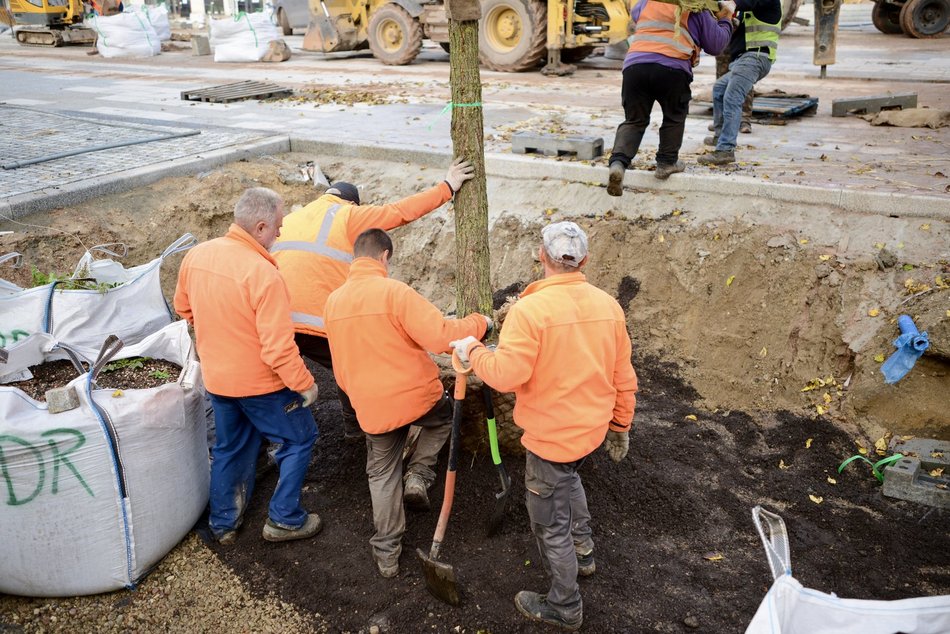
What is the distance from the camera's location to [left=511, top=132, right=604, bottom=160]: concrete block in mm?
6906

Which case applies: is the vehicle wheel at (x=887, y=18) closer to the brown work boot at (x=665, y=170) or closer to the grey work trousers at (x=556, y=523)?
the brown work boot at (x=665, y=170)

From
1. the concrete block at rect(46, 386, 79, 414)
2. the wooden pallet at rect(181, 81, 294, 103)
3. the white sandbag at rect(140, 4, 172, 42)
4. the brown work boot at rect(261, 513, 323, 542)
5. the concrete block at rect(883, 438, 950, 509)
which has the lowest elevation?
the brown work boot at rect(261, 513, 323, 542)

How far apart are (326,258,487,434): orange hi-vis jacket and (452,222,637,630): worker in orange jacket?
0.24 metres

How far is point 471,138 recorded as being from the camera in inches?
155

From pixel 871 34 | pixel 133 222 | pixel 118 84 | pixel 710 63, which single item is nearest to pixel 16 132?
pixel 133 222

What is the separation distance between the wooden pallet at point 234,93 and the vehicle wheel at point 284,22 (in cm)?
1180

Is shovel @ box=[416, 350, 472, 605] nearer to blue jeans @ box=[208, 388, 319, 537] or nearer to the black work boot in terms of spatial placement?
the black work boot

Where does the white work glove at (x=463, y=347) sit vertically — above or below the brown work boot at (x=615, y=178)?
below

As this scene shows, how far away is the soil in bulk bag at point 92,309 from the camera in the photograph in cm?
378

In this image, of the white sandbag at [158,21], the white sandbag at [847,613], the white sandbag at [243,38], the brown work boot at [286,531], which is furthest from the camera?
the white sandbag at [158,21]

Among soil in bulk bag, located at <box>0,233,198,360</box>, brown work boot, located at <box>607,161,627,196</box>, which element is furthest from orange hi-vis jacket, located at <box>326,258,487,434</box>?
brown work boot, located at <box>607,161,627,196</box>

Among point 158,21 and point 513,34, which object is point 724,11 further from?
point 158,21

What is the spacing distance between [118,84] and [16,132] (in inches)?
207

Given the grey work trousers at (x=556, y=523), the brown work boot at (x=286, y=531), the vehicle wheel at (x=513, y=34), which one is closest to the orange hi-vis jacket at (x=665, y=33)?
the grey work trousers at (x=556, y=523)
